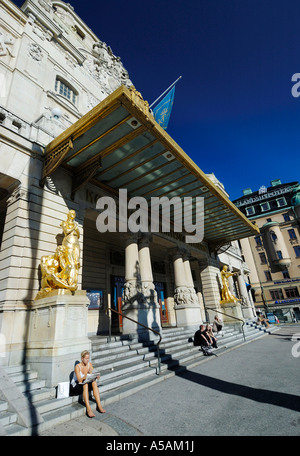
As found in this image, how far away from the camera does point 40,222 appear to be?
7.73 meters

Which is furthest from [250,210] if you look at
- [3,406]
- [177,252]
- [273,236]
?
[3,406]

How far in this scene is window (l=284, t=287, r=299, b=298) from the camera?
38375mm

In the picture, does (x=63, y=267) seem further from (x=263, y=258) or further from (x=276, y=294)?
(x=263, y=258)

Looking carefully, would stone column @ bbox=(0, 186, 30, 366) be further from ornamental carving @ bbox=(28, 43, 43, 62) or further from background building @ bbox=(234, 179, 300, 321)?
background building @ bbox=(234, 179, 300, 321)

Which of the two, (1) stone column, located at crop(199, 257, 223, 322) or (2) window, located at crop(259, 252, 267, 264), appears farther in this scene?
(2) window, located at crop(259, 252, 267, 264)

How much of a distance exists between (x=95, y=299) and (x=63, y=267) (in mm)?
6726

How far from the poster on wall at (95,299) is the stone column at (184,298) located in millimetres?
4769

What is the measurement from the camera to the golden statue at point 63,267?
6.47 metres

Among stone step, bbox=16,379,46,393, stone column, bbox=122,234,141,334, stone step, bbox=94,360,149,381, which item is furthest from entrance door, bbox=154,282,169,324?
stone step, bbox=16,379,46,393

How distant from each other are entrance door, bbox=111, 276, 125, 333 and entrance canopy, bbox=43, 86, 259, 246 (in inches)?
222

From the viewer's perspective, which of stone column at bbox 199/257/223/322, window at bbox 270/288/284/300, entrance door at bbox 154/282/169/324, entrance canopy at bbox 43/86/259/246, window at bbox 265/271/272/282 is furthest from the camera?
window at bbox 265/271/272/282
